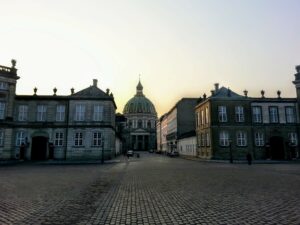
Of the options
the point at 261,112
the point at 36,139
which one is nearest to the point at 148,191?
the point at 36,139

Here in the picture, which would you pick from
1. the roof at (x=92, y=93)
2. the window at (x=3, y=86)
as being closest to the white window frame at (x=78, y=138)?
the roof at (x=92, y=93)

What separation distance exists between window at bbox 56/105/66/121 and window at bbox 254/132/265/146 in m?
33.8

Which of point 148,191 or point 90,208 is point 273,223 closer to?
point 90,208

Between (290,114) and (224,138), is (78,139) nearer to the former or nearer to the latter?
(224,138)

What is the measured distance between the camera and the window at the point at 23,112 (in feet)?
145

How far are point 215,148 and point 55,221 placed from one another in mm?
39962

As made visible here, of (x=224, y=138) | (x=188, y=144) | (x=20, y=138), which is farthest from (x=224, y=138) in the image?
(x=20, y=138)

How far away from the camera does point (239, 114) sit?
155 ft

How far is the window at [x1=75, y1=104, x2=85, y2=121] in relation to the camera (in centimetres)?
4481

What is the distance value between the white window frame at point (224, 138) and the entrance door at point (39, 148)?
29.9m

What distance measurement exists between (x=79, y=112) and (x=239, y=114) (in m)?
28.2

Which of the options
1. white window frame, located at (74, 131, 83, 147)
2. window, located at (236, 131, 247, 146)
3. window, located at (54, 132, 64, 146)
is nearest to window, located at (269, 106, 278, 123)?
window, located at (236, 131, 247, 146)

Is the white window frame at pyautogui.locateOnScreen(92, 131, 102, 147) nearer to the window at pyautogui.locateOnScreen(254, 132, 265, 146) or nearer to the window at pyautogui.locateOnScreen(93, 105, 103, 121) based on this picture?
the window at pyautogui.locateOnScreen(93, 105, 103, 121)

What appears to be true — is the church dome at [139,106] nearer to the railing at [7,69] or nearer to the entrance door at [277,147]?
the entrance door at [277,147]
